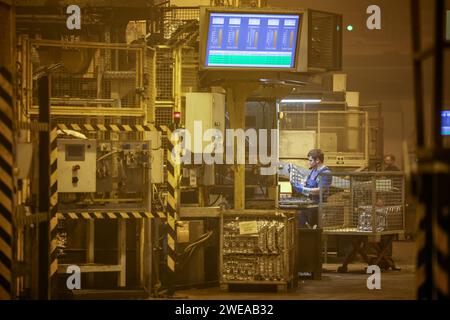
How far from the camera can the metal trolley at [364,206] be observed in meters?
16.8

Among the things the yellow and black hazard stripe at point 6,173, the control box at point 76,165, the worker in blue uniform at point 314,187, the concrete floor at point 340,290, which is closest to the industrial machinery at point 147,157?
the control box at point 76,165

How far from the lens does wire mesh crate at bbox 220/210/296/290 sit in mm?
14312

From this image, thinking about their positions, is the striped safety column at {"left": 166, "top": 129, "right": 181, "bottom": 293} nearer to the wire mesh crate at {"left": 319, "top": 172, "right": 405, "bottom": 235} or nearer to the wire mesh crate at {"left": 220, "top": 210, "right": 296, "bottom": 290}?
the wire mesh crate at {"left": 220, "top": 210, "right": 296, "bottom": 290}

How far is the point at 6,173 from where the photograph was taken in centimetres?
971

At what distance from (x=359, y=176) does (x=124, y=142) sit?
485cm

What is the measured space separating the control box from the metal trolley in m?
5.09

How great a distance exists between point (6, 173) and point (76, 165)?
3.62 metres

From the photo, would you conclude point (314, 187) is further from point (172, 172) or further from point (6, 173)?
point (6, 173)

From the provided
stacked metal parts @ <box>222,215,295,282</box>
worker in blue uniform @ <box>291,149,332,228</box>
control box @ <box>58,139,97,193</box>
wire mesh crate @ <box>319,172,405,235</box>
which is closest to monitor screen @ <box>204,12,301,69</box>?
control box @ <box>58,139,97,193</box>

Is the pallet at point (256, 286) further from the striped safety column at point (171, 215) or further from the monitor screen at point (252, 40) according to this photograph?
the monitor screen at point (252, 40)

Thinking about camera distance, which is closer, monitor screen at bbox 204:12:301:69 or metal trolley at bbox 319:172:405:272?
monitor screen at bbox 204:12:301:69

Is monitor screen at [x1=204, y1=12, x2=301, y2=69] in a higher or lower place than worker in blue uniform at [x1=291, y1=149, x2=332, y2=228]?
higher

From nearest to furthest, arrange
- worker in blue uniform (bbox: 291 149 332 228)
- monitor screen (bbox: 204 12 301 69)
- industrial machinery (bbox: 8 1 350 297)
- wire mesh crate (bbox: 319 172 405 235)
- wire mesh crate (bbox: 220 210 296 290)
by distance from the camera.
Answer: industrial machinery (bbox: 8 1 350 297) → monitor screen (bbox: 204 12 301 69) → wire mesh crate (bbox: 220 210 296 290) → wire mesh crate (bbox: 319 172 405 235) → worker in blue uniform (bbox: 291 149 332 228)

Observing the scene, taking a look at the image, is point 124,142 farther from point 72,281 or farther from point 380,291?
point 380,291
